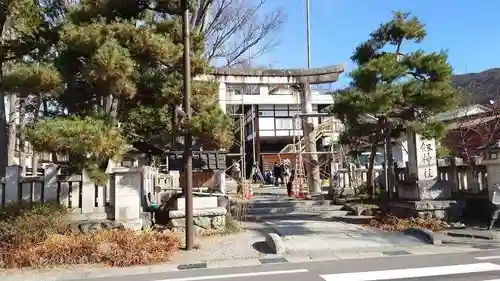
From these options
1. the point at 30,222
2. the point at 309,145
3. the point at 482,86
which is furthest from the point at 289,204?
the point at 482,86

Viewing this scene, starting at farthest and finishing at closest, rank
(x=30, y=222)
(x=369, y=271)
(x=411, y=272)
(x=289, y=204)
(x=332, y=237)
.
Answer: (x=289, y=204), (x=332, y=237), (x=30, y=222), (x=369, y=271), (x=411, y=272)

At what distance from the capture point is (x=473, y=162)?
1306 cm

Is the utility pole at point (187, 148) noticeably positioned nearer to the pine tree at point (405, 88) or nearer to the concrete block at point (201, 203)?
the concrete block at point (201, 203)

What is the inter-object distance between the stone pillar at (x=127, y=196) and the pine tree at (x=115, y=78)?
53 centimetres

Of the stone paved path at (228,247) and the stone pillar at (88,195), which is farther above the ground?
the stone pillar at (88,195)

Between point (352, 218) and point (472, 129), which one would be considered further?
point (472, 129)

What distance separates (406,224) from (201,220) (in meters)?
5.52

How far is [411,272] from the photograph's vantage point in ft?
24.9

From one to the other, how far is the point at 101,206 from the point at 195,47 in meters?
4.77

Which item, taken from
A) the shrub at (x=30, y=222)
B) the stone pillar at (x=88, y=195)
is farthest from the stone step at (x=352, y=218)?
the shrub at (x=30, y=222)

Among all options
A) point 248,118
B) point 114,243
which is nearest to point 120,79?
point 114,243

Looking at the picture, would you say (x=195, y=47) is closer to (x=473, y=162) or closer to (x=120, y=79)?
(x=120, y=79)

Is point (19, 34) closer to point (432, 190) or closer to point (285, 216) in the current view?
point (285, 216)

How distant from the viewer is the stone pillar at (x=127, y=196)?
34.9 ft
